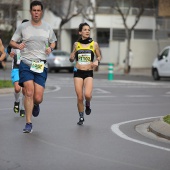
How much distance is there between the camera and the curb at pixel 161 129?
11273mm

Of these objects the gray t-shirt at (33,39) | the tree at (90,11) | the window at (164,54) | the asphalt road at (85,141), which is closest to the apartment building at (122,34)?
the tree at (90,11)

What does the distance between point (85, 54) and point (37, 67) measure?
5.94ft

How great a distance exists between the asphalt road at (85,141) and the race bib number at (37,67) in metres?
1.06

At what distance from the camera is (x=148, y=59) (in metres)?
50.2

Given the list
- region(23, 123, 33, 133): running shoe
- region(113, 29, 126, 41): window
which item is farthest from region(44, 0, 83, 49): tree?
Answer: region(23, 123, 33, 133): running shoe

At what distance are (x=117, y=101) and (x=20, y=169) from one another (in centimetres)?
1110

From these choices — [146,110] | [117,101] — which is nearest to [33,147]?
[146,110]

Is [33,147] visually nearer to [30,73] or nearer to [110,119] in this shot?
[30,73]

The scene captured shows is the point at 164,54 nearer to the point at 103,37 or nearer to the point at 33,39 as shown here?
the point at 33,39

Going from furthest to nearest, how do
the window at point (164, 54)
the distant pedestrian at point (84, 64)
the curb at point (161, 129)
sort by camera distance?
1. the window at point (164, 54)
2. the distant pedestrian at point (84, 64)
3. the curb at point (161, 129)

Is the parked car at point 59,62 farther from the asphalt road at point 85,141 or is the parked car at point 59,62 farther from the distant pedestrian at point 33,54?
the distant pedestrian at point 33,54

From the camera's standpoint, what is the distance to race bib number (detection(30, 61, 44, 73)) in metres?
11.6

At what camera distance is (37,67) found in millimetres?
11570

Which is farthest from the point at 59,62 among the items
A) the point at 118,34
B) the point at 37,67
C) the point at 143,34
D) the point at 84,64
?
the point at 37,67
